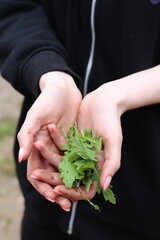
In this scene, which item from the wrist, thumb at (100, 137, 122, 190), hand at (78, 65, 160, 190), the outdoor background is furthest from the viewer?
the outdoor background

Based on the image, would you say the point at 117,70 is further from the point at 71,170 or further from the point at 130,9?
the point at 71,170

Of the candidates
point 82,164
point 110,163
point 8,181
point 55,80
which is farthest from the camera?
point 8,181

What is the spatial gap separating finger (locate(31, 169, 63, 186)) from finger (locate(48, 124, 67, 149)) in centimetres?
9

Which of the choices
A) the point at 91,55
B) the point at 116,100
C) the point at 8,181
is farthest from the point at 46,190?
the point at 8,181

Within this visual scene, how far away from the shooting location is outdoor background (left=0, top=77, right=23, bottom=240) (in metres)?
2.61

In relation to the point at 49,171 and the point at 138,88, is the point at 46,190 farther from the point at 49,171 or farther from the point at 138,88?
the point at 138,88

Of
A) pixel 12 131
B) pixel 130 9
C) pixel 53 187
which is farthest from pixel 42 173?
pixel 12 131

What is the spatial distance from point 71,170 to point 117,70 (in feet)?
1.26

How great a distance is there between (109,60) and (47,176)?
1.43 ft

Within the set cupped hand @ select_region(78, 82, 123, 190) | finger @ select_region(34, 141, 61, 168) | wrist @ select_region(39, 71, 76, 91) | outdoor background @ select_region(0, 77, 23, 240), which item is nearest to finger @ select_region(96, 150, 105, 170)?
cupped hand @ select_region(78, 82, 123, 190)

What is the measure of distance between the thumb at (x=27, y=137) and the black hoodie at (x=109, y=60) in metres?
0.24

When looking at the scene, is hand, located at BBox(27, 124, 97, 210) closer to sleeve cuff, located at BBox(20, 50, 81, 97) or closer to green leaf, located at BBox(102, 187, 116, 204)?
green leaf, located at BBox(102, 187, 116, 204)

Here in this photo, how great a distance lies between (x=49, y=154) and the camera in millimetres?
1240

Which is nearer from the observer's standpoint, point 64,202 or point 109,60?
point 64,202
